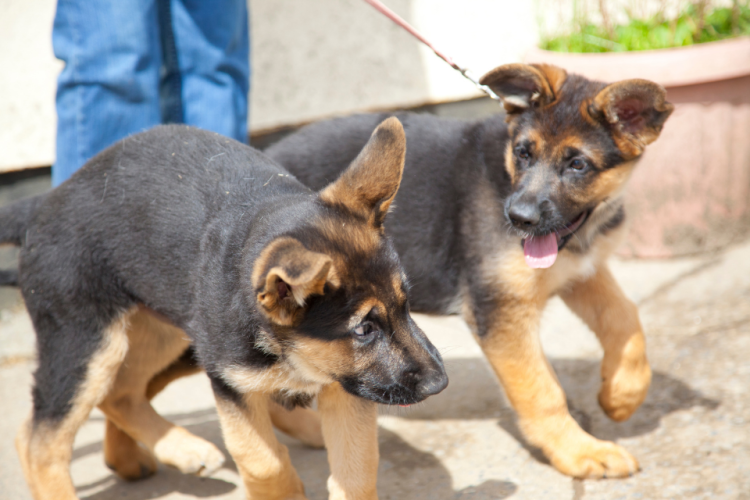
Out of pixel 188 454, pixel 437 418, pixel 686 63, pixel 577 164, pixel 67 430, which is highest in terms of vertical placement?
pixel 686 63

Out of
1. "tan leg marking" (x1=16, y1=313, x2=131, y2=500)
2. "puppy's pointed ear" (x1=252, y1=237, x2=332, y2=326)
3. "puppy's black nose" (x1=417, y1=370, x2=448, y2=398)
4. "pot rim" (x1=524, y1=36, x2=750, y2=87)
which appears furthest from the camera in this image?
"pot rim" (x1=524, y1=36, x2=750, y2=87)

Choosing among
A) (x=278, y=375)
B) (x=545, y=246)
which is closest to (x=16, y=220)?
(x=278, y=375)

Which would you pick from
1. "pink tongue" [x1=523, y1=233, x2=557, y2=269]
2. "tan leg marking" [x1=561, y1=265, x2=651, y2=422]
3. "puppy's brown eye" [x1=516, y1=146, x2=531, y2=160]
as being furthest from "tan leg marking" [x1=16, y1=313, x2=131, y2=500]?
"tan leg marking" [x1=561, y1=265, x2=651, y2=422]

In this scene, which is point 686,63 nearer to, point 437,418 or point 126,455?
point 437,418

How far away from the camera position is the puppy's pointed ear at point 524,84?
126 inches

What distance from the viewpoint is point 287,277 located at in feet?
6.28

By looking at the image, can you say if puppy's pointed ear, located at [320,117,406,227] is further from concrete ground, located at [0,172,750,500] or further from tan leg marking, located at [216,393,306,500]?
concrete ground, located at [0,172,750,500]

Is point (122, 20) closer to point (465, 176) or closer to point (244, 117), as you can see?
point (244, 117)

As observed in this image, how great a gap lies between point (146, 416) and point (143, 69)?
1.76 metres

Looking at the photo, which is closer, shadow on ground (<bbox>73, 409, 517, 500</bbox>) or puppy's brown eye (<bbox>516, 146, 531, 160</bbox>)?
shadow on ground (<bbox>73, 409, 517, 500</bbox>)

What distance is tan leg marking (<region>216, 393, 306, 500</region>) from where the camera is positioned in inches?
104

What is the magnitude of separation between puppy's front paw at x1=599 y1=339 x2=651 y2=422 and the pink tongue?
0.59 metres

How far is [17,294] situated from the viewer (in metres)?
5.39

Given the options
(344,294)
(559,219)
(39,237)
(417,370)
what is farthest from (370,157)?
(39,237)
